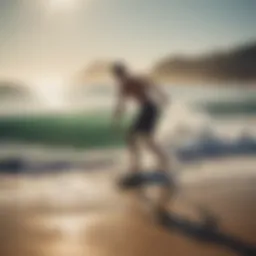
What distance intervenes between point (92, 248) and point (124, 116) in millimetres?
345

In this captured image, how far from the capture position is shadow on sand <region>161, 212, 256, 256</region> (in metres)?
1.26

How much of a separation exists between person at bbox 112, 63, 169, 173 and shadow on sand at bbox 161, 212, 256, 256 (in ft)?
0.43

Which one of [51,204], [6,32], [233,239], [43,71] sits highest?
[6,32]

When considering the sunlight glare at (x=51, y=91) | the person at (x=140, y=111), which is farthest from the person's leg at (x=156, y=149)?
the sunlight glare at (x=51, y=91)

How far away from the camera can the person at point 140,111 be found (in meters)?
1.28

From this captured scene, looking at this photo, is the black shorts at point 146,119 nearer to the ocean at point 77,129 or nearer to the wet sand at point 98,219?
the ocean at point 77,129

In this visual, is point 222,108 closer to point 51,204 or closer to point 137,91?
point 137,91

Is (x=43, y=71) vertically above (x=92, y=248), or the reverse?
(x=43, y=71)

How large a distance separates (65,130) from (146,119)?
0.70 ft

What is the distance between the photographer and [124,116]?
1291 mm

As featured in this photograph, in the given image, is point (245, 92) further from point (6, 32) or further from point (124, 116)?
point (6, 32)

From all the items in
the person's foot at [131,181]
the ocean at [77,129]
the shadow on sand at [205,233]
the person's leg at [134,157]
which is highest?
the ocean at [77,129]

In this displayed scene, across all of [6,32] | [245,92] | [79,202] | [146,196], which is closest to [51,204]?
[79,202]

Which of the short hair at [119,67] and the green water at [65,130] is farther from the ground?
the short hair at [119,67]
